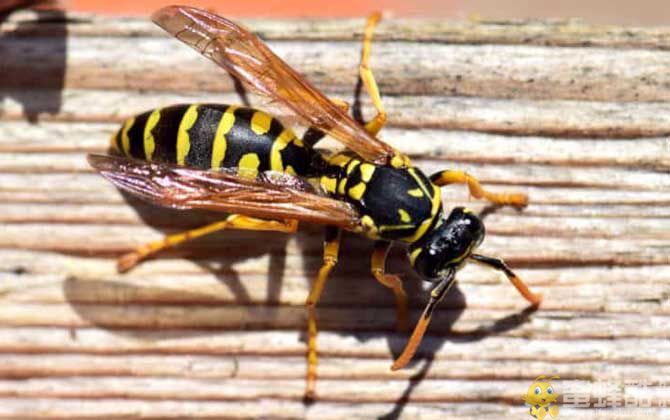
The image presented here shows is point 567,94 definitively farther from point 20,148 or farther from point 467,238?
point 20,148

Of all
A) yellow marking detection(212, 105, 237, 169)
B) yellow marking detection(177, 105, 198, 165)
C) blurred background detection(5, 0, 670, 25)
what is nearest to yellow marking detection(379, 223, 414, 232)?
yellow marking detection(212, 105, 237, 169)

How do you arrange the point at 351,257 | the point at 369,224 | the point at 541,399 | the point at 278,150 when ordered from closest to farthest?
the point at 541,399 → the point at 351,257 → the point at 369,224 → the point at 278,150

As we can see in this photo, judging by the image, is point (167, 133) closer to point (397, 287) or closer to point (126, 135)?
point (126, 135)

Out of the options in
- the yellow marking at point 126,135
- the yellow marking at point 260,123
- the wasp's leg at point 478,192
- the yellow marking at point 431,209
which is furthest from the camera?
the yellow marking at point 260,123

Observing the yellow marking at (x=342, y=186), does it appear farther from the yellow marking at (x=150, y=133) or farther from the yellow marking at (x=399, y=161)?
the yellow marking at (x=150, y=133)

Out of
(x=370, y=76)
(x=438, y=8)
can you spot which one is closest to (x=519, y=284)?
(x=370, y=76)

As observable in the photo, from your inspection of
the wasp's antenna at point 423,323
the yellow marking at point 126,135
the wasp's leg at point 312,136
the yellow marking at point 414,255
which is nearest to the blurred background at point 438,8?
the wasp's leg at point 312,136

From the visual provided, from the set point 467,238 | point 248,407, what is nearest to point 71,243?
point 248,407
